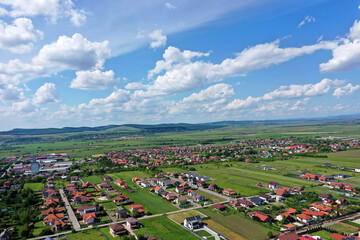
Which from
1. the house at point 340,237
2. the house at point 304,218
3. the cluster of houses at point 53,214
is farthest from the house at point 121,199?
the house at point 340,237

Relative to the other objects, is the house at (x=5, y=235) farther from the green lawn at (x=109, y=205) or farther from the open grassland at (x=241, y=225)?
the open grassland at (x=241, y=225)

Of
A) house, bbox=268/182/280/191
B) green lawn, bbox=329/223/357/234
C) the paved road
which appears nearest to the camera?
green lawn, bbox=329/223/357/234

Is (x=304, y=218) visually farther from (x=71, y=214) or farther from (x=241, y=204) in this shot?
(x=71, y=214)

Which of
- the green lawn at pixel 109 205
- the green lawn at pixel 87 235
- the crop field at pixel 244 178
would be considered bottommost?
the crop field at pixel 244 178

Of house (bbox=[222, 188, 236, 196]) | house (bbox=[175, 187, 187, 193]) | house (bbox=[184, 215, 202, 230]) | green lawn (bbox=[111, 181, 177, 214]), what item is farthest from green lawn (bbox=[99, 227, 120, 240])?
house (bbox=[222, 188, 236, 196])

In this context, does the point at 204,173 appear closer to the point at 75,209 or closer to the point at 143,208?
the point at 143,208

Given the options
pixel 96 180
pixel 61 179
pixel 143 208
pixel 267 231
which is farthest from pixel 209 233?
pixel 61 179

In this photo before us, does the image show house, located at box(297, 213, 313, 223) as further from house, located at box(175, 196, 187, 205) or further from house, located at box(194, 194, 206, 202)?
house, located at box(175, 196, 187, 205)
